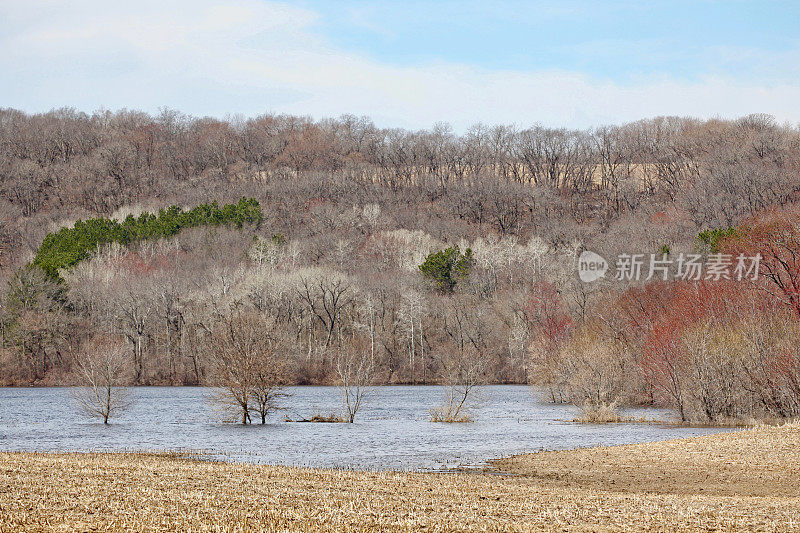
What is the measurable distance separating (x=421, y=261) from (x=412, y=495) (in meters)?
97.9

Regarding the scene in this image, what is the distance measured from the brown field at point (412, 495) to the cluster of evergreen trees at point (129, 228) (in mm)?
90006

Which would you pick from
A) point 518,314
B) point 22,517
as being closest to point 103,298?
point 518,314

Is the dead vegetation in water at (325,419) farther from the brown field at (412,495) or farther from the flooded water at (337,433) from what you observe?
the brown field at (412,495)

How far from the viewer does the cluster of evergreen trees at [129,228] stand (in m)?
117

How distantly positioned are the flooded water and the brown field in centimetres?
487

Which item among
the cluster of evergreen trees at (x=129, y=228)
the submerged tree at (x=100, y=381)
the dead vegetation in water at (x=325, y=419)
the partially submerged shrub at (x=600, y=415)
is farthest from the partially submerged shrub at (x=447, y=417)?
the cluster of evergreen trees at (x=129, y=228)

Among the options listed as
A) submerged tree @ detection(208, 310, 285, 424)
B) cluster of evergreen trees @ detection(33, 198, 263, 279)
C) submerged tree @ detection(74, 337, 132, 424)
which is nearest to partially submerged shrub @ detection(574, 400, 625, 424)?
submerged tree @ detection(208, 310, 285, 424)

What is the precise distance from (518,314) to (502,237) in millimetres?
42419

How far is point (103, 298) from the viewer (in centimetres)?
10275

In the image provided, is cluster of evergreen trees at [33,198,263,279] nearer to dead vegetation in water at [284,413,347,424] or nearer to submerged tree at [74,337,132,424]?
submerged tree at [74,337,132,424]

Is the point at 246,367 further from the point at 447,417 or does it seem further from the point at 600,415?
the point at 600,415

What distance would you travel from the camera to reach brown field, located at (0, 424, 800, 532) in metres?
17.9

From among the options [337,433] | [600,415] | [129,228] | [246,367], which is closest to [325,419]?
[337,433]

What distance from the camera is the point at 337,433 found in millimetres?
46438
